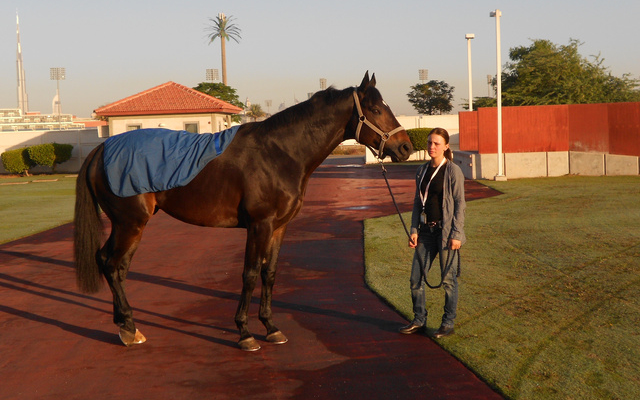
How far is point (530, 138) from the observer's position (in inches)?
953

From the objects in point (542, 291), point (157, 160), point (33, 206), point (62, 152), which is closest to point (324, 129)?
point (157, 160)

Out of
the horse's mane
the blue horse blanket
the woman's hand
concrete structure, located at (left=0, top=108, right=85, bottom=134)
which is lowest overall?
the woman's hand

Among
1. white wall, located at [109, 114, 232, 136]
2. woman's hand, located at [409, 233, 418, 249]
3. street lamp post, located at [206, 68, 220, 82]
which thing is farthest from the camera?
street lamp post, located at [206, 68, 220, 82]

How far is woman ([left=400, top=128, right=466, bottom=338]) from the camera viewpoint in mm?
6004

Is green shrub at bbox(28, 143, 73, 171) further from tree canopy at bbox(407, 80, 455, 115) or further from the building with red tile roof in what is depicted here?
tree canopy at bbox(407, 80, 455, 115)

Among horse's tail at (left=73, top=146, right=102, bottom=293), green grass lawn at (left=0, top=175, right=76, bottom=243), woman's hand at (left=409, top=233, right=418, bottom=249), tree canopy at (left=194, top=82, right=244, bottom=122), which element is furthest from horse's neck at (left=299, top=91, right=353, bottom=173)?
tree canopy at (left=194, top=82, right=244, bottom=122)

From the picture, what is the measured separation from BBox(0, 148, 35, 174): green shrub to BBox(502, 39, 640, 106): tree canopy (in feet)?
100.0

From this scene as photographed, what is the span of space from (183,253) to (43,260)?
7.65ft

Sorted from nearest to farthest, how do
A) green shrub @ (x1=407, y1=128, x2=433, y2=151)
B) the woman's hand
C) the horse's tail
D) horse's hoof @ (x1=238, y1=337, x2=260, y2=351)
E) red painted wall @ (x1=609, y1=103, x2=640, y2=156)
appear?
horse's hoof @ (x1=238, y1=337, x2=260, y2=351), the woman's hand, the horse's tail, red painted wall @ (x1=609, y1=103, x2=640, y2=156), green shrub @ (x1=407, y1=128, x2=433, y2=151)

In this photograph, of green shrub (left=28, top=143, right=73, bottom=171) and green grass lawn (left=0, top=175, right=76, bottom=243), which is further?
green shrub (left=28, top=143, right=73, bottom=171)

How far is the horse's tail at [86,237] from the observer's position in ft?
21.2

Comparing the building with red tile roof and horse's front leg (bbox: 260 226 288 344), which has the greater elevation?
the building with red tile roof

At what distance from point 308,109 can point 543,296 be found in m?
3.52

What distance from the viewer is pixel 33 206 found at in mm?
20422
